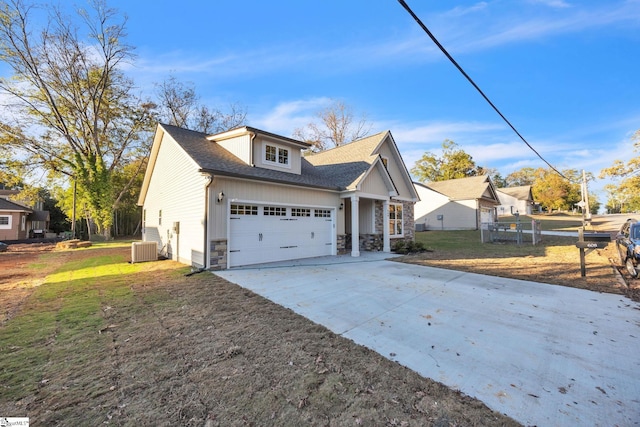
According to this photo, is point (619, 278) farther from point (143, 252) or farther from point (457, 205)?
point (457, 205)

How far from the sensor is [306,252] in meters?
10.9

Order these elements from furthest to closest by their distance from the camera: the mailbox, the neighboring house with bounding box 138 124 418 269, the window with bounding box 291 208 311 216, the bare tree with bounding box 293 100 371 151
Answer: the bare tree with bounding box 293 100 371 151 < the window with bounding box 291 208 311 216 < the neighboring house with bounding box 138 124 418 269 < the mailbox

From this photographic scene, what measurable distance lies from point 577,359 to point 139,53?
95.4 ft

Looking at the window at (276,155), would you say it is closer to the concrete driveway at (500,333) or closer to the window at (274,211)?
the window at (274,211)

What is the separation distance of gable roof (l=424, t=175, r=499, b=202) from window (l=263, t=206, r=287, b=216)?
23.3 meters

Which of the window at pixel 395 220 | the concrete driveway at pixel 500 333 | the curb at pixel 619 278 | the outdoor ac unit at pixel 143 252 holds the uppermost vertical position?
the window at pixel 395 220

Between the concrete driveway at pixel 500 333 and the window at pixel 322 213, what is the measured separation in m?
4.17

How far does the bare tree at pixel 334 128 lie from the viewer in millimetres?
29062

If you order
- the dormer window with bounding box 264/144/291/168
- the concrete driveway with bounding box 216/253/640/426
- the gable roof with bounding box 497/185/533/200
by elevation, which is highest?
the gable roof with bounding box 497/185/533/200

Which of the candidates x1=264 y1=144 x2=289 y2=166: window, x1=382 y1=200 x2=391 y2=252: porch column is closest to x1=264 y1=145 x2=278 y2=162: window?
x1=264 y1=144 x2=289 y2=166: window

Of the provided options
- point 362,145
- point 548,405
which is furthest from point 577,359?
point 362,145

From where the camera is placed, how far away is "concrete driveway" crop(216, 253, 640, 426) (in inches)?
103

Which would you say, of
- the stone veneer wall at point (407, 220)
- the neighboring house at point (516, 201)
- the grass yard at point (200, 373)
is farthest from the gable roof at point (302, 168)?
the neighboring house at point (516, 201)

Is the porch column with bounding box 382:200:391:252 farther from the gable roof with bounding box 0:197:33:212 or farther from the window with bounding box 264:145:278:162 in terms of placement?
the gable roof with bounding box 0:197:33:212
